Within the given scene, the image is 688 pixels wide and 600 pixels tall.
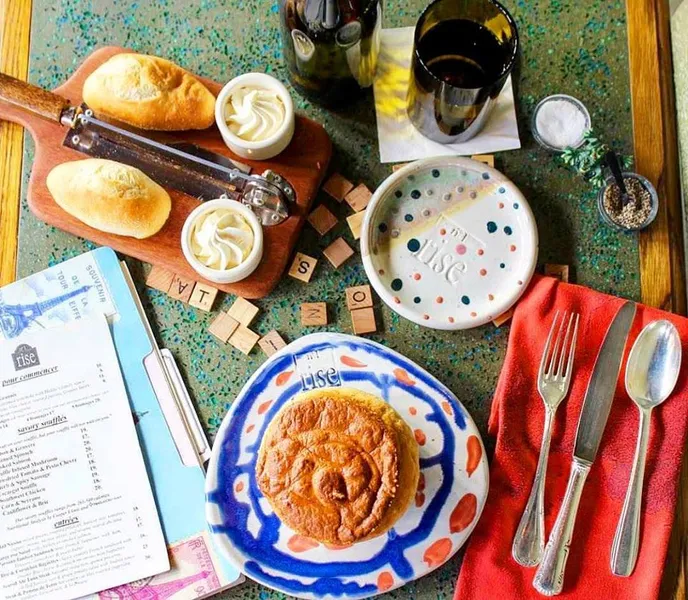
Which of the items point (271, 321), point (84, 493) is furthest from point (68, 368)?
point (271, 321)

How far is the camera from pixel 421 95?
910 mm

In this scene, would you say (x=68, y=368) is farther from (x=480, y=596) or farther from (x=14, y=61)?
(x=480, y=596)

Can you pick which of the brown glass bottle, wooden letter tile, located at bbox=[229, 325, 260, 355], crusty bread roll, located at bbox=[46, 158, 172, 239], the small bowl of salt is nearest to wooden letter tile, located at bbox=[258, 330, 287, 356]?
wooden letter tile, located at bbox=[229, 325, 260, 355]

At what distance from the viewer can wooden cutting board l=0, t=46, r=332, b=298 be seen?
3.12ft

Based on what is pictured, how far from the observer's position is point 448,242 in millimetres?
965

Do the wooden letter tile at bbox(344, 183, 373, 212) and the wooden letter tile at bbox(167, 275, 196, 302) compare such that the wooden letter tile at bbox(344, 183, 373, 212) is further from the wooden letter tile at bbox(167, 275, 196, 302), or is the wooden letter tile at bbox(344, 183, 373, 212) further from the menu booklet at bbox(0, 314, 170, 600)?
the menu booklet at bbox(0, 314, 170, 600)

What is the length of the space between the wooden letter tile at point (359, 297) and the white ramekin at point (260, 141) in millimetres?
230

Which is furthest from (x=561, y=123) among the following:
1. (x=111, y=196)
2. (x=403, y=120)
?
(x=111, y=196)

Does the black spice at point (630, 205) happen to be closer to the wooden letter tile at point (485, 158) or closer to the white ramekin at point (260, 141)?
the wooden letter tile at point (485, 158)

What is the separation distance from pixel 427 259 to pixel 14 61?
0.70m

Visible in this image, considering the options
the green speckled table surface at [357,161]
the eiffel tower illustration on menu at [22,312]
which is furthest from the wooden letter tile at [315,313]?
the eiffel tower illustration on menu at [22,312]

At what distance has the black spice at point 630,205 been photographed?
37.3 inches

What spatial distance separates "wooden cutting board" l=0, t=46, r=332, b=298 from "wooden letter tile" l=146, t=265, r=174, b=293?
0.05ft

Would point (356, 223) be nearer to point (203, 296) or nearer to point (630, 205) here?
point (203, 296)
